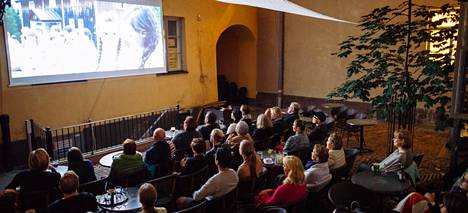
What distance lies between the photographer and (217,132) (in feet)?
15.8

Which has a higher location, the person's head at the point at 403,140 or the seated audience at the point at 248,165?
the person's head at the point at 403,140

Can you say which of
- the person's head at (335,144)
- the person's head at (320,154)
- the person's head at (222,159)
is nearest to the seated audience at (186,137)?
the person's head at (222,159)

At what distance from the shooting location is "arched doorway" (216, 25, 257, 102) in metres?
12.5

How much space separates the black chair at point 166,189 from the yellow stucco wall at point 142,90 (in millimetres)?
4238

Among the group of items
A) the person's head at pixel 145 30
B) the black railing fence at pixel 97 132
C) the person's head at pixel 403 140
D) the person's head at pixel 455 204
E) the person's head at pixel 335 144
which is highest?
the person's head at pixel 145 30

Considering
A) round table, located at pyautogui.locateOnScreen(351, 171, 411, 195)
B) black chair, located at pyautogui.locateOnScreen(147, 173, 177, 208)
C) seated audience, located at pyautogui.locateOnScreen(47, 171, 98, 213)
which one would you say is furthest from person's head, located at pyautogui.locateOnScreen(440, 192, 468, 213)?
seated audience, located at pyautogui.locateOnScreen(47, 171, 98, 213)

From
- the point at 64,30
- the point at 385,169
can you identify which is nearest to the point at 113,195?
the point at 385,169

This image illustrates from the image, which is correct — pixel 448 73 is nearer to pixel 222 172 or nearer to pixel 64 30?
pixel 222 172

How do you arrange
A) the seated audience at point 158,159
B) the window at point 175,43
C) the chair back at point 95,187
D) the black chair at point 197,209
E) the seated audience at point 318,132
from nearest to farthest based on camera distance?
the black chair at point 197,209, the chair back at point 95,187, the seated audience at point 158,159, the seated audience at point 318,132, the window at point 175,43

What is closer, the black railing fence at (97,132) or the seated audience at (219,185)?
the seated audience at (219,185)

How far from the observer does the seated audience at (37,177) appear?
3.71 metres

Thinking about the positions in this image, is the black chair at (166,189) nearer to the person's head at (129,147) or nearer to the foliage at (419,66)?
the person's head at (129,147)

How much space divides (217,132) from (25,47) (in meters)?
4.20

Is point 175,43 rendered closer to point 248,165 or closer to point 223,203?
point 248,165
